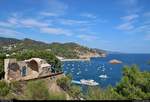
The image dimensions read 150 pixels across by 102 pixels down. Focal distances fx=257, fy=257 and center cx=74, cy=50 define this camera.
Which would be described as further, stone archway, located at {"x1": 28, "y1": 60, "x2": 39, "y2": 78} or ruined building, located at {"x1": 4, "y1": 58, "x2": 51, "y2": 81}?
stone archway, located at {"x1": 28, "y1": 60, "x2": 39, "y2": 78}

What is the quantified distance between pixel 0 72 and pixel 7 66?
5884 millimetres

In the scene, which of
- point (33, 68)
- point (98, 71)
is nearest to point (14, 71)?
point (33, 68)

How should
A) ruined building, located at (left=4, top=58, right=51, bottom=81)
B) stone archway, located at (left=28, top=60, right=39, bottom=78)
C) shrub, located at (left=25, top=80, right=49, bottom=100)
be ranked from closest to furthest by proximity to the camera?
shrub, located at (left=25, top=80, right=49, bottom=100)
ruined building, located at (left=4, top=58, right=51, bottom=81)
stone archway, located at (left=28, top=60, right=39, bottom=78)

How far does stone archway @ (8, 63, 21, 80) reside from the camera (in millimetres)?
19517

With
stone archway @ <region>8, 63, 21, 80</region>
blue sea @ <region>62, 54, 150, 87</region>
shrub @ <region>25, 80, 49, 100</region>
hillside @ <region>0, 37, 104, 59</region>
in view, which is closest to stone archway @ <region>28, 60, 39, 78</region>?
stone archway @ <region>8, 63, 21, 80</region>

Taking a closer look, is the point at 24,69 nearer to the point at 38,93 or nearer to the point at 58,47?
the point at 38,93

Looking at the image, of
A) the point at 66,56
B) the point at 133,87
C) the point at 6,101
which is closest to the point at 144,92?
the point at 133,87

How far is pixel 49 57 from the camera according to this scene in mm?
34625

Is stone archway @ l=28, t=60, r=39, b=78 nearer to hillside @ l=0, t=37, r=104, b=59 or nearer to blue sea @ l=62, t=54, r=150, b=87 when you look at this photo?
blue sea @ l=62, t=54, r=150, b=87

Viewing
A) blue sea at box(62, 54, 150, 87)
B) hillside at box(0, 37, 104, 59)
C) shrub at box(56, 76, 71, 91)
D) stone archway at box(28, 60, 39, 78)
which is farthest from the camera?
hillside at box(0, 37, 104, 59)

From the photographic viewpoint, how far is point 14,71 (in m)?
19.9

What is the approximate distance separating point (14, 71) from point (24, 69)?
2.50m

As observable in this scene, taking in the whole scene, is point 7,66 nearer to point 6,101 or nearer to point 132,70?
point 132,70

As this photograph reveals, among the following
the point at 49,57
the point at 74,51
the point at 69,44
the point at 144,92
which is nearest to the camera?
the point at 144,92
